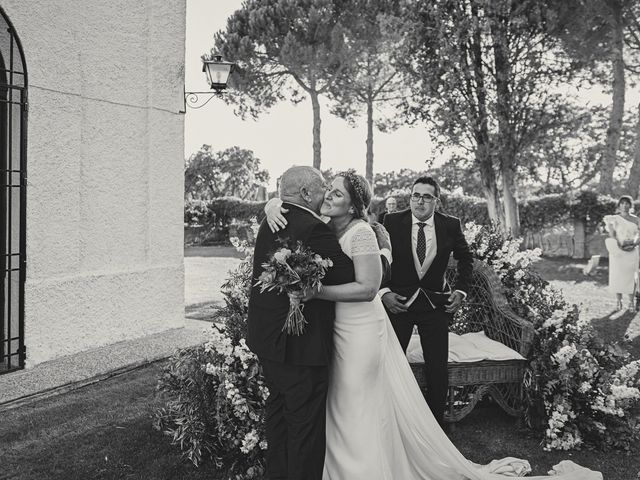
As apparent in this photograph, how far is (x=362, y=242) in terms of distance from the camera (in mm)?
3205

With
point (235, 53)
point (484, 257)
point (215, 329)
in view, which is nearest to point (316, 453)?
point (215, 329)

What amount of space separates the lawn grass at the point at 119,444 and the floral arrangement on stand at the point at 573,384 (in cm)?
17

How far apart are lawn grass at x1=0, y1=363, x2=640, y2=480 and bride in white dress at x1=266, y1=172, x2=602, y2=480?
50 cm

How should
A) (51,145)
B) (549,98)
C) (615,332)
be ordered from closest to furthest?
1. (51,145)
2. (615,332)
3. (549,98)

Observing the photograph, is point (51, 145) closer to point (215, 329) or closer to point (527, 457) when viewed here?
point (215, 329)

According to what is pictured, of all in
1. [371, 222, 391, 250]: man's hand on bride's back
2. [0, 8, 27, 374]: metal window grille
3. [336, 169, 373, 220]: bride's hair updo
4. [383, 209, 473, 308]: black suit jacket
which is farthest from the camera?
[0, 8, 27, 374]: metal window grille

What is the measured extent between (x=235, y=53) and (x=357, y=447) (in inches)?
971

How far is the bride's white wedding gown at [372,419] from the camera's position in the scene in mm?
3344

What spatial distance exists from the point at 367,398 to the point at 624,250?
831 cm

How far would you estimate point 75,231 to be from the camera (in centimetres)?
652

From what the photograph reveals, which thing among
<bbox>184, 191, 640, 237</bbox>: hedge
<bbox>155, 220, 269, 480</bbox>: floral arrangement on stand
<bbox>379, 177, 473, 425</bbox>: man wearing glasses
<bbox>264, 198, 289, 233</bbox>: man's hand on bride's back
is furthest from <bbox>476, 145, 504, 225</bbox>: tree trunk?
<bbox>264, 198, 289, 233</bbox>: man's hand on bride's back

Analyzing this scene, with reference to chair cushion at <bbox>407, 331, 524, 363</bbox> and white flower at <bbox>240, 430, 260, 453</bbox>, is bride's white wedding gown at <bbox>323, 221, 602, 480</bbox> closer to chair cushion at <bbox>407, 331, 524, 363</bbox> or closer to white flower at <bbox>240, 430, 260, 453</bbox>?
white flower at <bbox>240, 430, 260, 453</bbox>

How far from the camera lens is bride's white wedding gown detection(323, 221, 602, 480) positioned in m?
3.34

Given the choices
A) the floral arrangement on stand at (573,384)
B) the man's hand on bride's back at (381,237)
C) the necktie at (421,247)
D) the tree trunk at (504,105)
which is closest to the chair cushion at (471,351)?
the floral arrangement on stand at (573,384)
